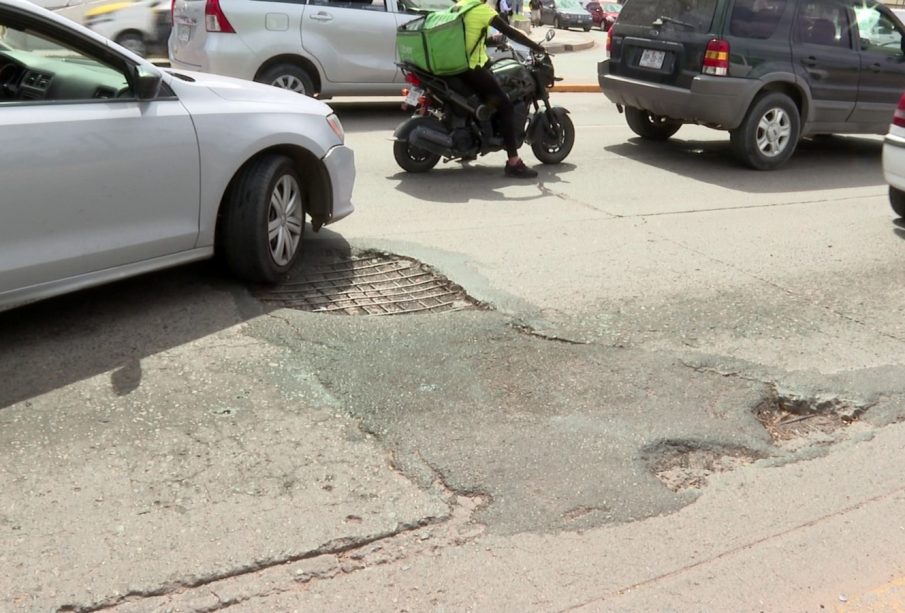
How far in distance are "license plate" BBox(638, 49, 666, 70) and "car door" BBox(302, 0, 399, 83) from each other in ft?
11.7

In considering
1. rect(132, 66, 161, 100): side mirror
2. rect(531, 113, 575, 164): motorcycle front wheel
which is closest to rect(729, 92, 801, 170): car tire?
rect(531, 113, 575, 164): motorcycle front wheel

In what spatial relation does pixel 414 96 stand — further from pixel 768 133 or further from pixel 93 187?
pixel 93 187

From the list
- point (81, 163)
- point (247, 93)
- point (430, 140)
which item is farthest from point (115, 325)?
point (430, 140)

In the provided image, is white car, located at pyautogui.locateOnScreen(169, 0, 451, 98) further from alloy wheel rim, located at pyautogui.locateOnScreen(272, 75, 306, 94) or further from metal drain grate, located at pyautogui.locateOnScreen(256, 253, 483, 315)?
metal drain grate, located at pyautogui.locateOnScreen(256, 253, 483, 315)

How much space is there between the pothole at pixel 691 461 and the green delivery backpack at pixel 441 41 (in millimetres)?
5177

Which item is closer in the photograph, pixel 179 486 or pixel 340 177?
pixel 179 486

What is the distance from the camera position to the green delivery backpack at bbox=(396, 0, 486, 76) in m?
8.62

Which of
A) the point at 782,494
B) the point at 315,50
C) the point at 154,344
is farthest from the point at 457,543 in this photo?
the point at 315,50

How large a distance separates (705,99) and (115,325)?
665 centimetres

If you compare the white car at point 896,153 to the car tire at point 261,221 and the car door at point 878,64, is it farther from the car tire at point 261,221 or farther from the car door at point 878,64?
the car tire at point 261,221

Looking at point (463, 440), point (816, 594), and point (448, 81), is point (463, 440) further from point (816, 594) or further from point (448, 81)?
point (448, 81)

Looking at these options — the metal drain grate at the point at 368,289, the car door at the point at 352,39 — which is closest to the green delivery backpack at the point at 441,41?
the metal drain grate at the point at 368,289

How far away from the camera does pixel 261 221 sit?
570cm

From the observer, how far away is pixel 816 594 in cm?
351
